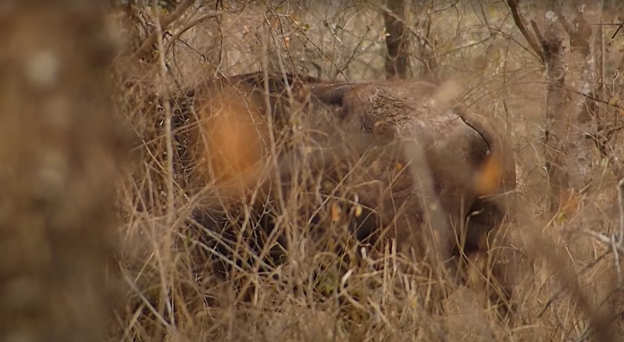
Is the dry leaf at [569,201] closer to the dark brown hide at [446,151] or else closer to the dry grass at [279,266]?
the dry grass at [279,266]

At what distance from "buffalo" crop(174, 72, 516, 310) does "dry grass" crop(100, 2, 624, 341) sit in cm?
4

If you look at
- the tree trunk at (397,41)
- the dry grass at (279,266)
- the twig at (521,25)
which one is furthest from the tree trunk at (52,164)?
the tree trunk at (397,41)

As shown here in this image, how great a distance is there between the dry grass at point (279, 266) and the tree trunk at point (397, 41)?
2487 millimetres

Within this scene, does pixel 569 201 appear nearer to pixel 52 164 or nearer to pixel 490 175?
pixel 490 175

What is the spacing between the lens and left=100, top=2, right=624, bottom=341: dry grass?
3.17m

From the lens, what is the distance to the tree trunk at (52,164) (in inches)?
60.6

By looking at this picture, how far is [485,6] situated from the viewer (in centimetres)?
774

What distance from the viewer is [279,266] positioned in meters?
3.27

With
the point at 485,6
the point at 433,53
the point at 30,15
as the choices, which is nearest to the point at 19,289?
the point at 30,15

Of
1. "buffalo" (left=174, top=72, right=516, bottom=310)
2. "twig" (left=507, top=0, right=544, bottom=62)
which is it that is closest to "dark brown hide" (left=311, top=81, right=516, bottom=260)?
"buffalo" (left=174, top=72, right=516, bottom=310)

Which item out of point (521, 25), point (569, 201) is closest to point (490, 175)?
point (569, 201)

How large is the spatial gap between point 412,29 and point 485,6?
0.87 metres

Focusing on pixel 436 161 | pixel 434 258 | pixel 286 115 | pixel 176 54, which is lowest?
pixel 434 258

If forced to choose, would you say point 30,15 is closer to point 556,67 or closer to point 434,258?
point 434,258
